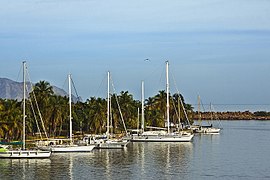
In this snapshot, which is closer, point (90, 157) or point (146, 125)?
point (90, 157)

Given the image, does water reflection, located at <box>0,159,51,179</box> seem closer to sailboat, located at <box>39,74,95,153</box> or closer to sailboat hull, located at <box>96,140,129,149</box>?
sailboat, located at <box>39,74,95,153</box>

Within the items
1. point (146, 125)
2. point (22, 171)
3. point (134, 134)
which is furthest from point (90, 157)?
point (146, 125)

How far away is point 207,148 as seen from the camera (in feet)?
278

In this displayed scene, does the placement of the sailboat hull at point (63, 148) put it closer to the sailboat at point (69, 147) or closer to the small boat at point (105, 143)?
the sailboat at point (69, 147)

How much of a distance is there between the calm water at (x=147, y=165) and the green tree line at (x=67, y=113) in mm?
12112

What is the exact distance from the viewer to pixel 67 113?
305 ft

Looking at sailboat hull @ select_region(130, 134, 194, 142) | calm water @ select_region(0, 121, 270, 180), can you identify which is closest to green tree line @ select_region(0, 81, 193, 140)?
sailboat hull @ select_region(130, 134, 194, 142)

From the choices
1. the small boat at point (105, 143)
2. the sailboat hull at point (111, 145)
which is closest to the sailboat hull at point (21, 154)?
the small boat at point (105, 143)

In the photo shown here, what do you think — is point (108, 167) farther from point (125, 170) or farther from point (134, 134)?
point (134, 134)

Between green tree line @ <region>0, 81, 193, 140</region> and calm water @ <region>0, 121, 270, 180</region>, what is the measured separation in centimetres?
1211

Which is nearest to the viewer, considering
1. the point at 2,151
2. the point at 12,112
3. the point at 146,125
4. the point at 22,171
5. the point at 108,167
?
the point at 22,171

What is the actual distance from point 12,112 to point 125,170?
83.3 ft

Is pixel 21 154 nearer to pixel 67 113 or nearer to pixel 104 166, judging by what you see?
pixel 104 166

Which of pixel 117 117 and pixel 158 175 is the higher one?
pixel 117 117
